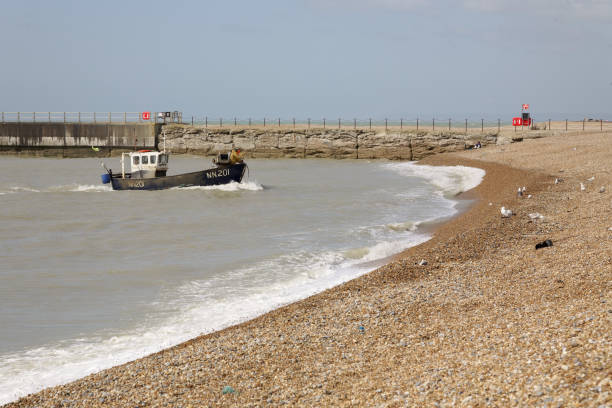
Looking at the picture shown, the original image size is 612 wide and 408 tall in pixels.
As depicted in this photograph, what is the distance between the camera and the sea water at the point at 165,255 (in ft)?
34.4

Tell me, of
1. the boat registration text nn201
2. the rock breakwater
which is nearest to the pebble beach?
the boat registration text nn201

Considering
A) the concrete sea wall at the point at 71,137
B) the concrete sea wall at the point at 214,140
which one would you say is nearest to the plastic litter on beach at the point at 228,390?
the concrete sea wall at the point at 214,140

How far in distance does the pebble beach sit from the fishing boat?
21.0 meters

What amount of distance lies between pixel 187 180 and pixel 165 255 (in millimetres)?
16309

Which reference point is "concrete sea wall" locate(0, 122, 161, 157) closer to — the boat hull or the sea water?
the sea water

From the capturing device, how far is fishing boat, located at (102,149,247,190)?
32562 mm

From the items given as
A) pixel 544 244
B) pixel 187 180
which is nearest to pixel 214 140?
pixel 187 180

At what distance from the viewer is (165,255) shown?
673 inches

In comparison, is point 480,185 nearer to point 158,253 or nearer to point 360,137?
point 158,253

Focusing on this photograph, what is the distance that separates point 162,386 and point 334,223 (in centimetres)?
1480

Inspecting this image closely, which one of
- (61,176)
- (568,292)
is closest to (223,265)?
(568,292)

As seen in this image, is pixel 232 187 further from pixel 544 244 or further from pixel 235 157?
pixel 544 244

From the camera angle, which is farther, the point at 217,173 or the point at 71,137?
the point at 71,137

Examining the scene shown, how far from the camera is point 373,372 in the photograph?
7219 millimetres
